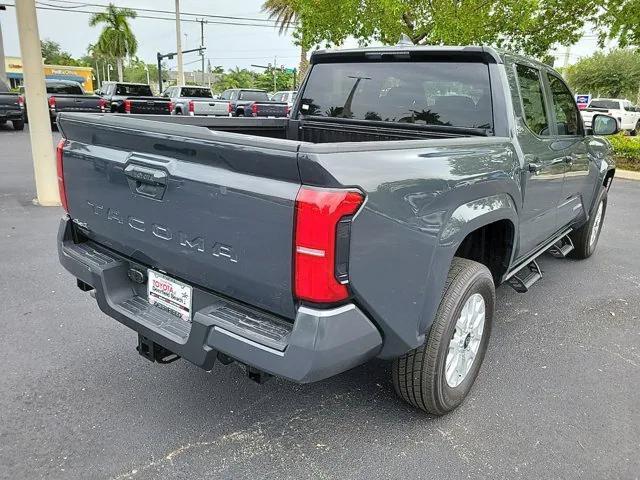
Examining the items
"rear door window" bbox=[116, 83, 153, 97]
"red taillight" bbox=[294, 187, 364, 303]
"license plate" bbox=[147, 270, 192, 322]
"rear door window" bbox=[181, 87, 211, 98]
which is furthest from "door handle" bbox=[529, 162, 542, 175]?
"rear door window" bbox=[181, 87, 211, 98]

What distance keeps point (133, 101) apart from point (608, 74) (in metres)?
41.9

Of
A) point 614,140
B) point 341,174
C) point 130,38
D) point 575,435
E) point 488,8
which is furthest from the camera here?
point 130,38

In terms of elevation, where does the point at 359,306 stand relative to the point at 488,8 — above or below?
below

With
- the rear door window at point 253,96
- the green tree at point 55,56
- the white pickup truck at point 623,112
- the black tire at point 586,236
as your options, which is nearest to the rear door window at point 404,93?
the black tire at point 586,236

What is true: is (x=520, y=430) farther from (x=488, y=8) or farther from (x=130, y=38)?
(x=130, y=38)

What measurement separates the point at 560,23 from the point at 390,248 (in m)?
14.1

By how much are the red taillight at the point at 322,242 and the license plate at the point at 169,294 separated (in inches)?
27.8

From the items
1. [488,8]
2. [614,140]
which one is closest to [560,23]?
[488,8]

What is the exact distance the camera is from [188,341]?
2178 mm

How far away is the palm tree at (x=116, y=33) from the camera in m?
45.2

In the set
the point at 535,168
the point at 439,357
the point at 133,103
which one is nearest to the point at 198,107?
the point at 133,103

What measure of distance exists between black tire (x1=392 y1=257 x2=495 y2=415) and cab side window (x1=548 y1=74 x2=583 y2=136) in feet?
6.84

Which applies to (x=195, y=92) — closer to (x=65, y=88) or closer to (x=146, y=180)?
(x=65, y=88)

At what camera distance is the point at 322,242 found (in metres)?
1.80
